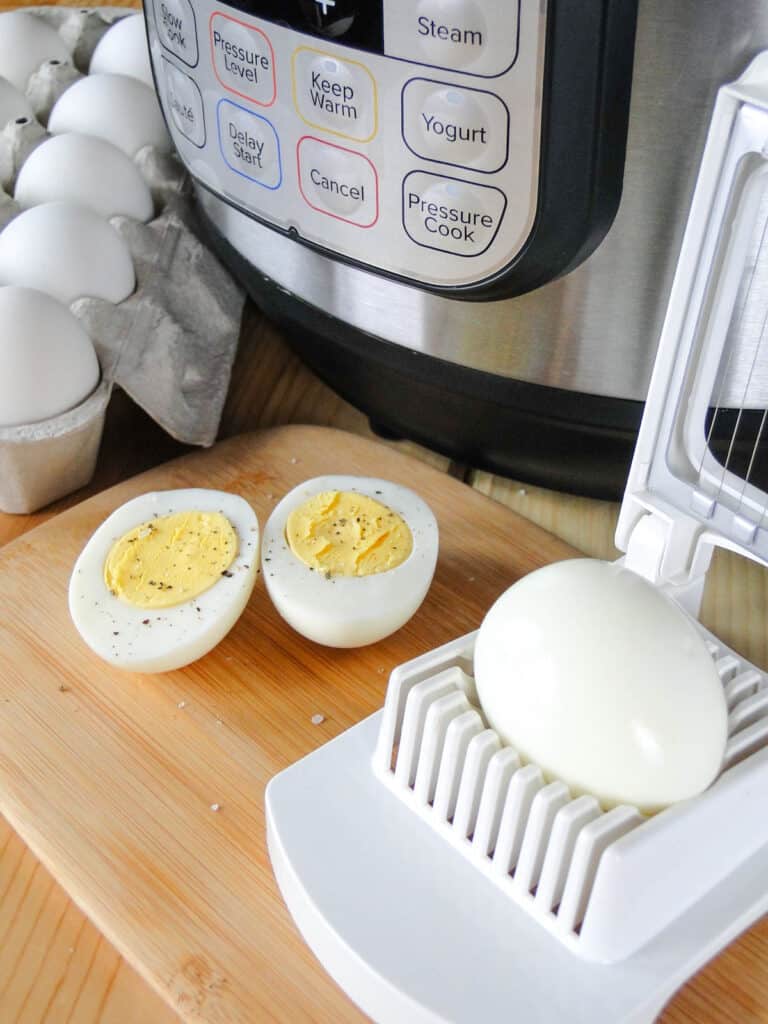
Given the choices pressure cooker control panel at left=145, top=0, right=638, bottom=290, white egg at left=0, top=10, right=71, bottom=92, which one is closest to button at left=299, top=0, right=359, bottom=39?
pressure cooker control panel at left=145, top=0, right=638, bottom=290

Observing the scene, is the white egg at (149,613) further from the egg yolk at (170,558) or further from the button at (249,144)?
the button at (249,144)

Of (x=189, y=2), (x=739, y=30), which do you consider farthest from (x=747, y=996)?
(x=189, y=2)

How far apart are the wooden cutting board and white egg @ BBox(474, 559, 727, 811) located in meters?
0.15

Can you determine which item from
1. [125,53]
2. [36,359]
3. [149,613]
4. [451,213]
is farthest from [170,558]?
[125,53]

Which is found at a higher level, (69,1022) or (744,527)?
(744,527)

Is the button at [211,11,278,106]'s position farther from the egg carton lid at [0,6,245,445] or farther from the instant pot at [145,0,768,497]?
the egg carton lid at [0,6,245,445]

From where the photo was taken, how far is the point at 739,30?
1.48 ft

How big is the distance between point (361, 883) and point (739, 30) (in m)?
0.38

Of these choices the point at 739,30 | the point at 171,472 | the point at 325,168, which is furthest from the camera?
the point at 171,472

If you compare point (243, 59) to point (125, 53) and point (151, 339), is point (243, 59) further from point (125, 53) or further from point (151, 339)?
point (125, 53)

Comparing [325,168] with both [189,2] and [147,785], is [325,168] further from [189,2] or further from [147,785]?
[147,785]

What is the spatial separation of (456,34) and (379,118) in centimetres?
7

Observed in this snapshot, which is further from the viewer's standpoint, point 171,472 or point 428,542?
point 171,472

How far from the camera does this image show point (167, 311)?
0.80m
